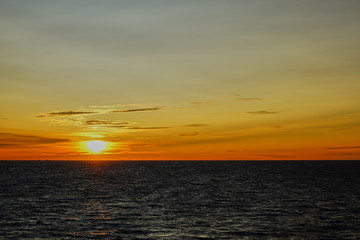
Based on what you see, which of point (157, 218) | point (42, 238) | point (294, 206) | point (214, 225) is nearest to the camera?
point (42, 238)

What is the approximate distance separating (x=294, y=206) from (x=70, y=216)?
1479 inches

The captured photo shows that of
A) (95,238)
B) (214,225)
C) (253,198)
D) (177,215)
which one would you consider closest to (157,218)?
(177,215)

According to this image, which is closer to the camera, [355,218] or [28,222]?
[28,222]

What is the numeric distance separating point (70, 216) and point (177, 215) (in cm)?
1558

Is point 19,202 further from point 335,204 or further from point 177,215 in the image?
point 335,204

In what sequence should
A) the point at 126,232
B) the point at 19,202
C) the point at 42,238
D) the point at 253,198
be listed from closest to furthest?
the point at 42,238
the point at 126,232
the point at 19,202
the point at 253,198

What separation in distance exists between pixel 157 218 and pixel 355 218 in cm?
2798

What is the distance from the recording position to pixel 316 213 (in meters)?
56.9

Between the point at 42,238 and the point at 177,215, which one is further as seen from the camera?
the point at 177,215

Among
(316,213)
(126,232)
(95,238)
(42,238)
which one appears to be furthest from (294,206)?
(42,238)

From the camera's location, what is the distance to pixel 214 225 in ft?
155

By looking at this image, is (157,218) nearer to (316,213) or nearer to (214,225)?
(214,225)

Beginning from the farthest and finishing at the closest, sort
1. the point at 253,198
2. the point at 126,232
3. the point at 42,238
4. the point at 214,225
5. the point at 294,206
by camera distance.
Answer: the point at 253,198
the point at 294,206
the point at 214,225
the point at 126,232
the point at 42,238

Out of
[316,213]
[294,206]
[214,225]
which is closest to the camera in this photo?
[214,225]
